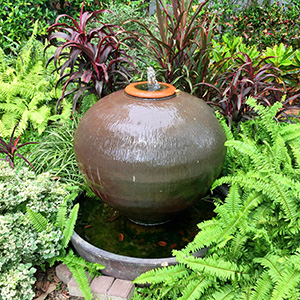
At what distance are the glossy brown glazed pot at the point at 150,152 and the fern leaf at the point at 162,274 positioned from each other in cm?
40

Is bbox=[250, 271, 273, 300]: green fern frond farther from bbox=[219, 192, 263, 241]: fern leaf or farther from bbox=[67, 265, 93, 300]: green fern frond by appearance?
bbox=[67, 265, 93, 300]: green fern frond

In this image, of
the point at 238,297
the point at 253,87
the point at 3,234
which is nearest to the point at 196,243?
the point at 238,297

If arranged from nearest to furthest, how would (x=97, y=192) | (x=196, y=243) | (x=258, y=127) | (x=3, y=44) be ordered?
(x=196, y=243) < (x=97, y=192) < (x=258, y=127) < (x=3, y=44)

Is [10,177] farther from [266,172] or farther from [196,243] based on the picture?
[266,172]

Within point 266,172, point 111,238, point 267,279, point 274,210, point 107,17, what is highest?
point 107,17

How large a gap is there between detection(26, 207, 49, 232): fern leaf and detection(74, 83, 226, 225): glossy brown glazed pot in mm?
487

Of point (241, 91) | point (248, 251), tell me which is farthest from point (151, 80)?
point (248, 251)

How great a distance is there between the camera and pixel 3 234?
205 centimetres

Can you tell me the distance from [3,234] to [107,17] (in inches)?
150

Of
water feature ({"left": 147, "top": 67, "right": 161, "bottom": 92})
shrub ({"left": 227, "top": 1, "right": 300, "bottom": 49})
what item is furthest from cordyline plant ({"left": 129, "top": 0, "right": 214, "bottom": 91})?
shrub ({"left": 227, "top": 1, "right": 300, "bottom": 49})

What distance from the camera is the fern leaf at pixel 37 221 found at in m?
2.20

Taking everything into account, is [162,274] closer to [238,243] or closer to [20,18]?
[238,243]

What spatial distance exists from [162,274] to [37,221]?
1.04 metres

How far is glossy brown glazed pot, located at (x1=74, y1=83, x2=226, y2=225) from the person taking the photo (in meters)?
1.91
